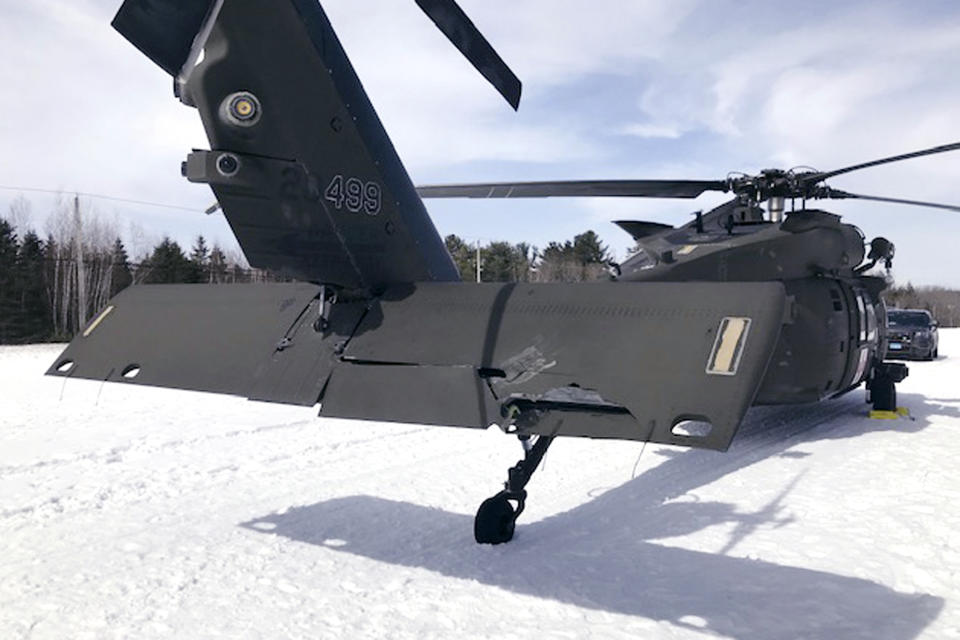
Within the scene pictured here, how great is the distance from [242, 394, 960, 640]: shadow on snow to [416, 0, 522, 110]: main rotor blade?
3.09 m

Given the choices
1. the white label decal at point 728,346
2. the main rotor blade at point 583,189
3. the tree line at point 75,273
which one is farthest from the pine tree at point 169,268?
the white label decal at point 728,346

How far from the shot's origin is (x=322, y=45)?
4.39 meters

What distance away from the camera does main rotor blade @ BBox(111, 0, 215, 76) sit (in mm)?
3953

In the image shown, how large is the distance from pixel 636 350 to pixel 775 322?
657 millimetres

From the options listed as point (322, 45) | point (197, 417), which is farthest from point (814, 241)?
point (197, 417)

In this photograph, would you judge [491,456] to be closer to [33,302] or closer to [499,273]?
[33,302]

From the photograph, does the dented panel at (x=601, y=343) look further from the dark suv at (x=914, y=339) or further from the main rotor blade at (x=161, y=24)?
the dark suv at (x=914, y=339)

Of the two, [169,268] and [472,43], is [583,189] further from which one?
[169,268]

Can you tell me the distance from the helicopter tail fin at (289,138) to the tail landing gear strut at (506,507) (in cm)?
156

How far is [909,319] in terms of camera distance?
82.3ft

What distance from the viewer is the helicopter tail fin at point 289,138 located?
395 centimetres

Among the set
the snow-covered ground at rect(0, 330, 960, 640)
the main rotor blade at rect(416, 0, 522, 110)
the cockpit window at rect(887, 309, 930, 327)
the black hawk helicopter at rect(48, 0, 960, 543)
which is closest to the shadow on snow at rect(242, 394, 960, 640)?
the snow-covered ground at rect(0, 330, 960, 640)

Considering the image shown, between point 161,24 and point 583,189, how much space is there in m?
7.29

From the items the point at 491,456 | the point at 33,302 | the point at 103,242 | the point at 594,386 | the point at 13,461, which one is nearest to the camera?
the point at 594,386
